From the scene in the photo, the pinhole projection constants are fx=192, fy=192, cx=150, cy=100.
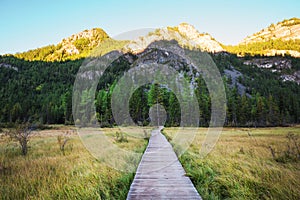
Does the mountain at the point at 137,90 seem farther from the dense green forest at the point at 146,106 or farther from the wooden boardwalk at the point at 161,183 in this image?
the wooden boardwalk at the point at 161,183

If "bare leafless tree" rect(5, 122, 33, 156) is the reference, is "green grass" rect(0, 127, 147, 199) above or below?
below

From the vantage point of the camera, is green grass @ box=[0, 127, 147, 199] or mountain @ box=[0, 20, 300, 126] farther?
mountain @ box=[0, 20, 300, 126]

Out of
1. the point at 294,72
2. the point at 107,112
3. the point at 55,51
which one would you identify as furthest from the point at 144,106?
the point at 294,72

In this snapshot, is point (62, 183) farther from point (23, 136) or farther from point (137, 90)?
point (137, 90)

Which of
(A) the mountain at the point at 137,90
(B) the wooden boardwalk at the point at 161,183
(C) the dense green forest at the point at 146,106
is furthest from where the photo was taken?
(C) the dense green forest at the point at 146,106

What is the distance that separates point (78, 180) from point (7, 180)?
2.00 meters

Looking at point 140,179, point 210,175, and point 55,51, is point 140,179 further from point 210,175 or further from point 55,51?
point 55,51

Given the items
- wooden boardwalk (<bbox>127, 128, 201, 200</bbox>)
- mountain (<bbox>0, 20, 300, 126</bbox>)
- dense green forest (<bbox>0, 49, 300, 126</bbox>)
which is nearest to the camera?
wooden boardwalk (<bbox>127, 128, 201, 200</bbox>)

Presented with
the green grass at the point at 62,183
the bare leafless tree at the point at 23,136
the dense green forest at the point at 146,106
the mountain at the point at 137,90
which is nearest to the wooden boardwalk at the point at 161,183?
the green grass at the point at 62,183

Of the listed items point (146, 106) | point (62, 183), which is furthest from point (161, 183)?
point (146, 106)

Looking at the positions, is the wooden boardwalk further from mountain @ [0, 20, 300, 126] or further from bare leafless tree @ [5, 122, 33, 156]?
bare leafless tree @ [5, 122, 33, 156]

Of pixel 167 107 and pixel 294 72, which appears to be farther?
pixel 294 72

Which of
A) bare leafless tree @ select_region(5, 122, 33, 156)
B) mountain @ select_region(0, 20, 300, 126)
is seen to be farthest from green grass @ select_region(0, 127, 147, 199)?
mountain @ select_region(0, 20, 300, 126)

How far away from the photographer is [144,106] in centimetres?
5825
